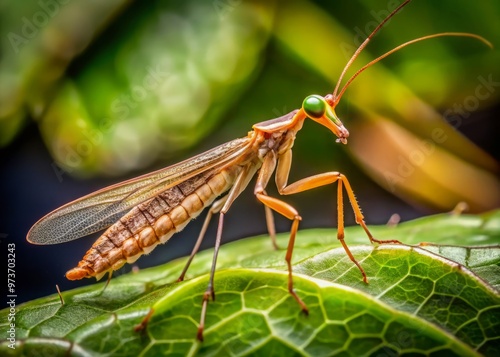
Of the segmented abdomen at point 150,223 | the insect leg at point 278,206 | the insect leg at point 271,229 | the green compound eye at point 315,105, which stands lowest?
the insect leg at point 271,229

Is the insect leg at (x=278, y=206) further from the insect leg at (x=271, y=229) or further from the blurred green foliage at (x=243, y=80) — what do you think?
the blurred green foliage at (x=243, y=80)

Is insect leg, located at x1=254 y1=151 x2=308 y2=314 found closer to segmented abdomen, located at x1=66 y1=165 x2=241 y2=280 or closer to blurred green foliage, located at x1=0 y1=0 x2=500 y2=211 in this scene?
segmented abdomen, located at x1=66 y1=165 x2=241 y2=280

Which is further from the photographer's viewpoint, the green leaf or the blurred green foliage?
the blurred green foliage

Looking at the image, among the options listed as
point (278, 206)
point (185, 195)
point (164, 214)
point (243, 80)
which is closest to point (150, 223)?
point (164, 214)

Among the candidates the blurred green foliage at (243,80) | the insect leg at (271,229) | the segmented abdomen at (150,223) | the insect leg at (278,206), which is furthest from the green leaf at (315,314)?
the blurred green foliage at (243,80)

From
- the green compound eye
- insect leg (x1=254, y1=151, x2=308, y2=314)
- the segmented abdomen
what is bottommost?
the segmented abdomen

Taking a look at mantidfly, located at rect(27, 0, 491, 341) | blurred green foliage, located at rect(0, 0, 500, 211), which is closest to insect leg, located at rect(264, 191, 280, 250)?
mantidfly, located at rect(27, 0, 491, 341)

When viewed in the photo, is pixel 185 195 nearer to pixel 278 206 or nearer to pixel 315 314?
pixel 278 206

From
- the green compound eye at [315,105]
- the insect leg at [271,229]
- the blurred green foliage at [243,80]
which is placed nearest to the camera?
the green compound eye at [315,105]

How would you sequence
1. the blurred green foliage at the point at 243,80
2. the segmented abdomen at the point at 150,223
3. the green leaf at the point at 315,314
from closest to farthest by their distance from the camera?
the green leaf at the point at 315,314, the segmented abdomen at the point at 150,223, the blurred green foliage at the point at 243,80
